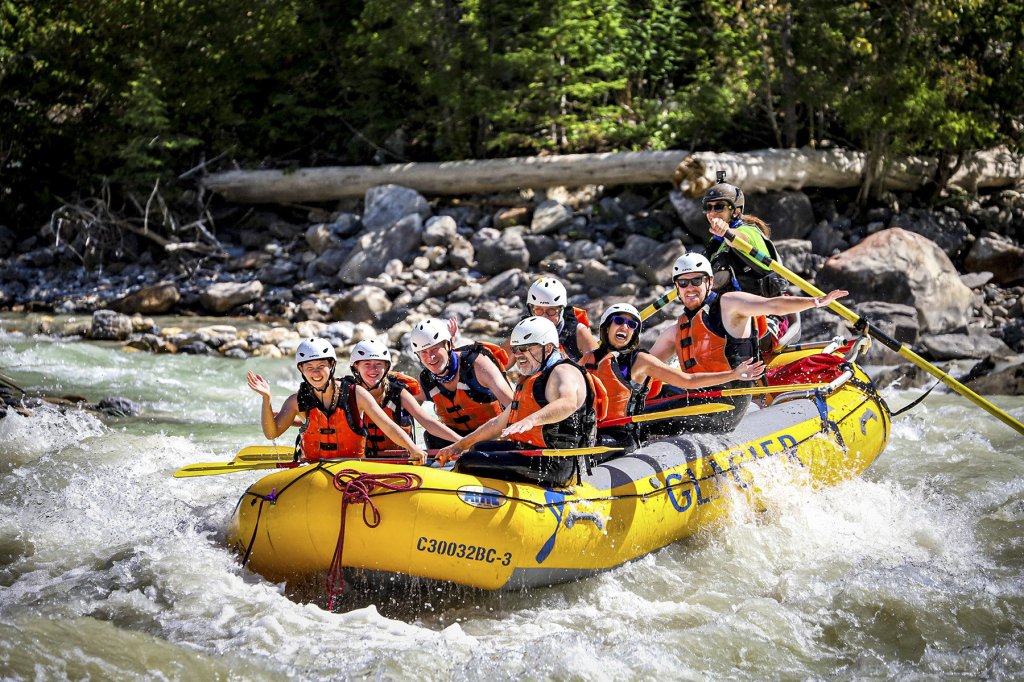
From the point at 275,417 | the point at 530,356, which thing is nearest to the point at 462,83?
the point at 275,417

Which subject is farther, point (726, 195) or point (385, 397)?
point (726, 195)

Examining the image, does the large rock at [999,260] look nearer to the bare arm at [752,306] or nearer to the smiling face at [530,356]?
the bare arm at [752,306]

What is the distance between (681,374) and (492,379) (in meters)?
1.09

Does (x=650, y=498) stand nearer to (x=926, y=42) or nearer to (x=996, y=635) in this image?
(x=996, y=635)

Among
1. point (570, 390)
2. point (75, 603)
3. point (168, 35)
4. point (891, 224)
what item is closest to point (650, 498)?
point (570, 390)

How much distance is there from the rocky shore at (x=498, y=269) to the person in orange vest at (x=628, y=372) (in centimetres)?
488

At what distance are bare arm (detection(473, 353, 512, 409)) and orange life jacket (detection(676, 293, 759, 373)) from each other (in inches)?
50.3

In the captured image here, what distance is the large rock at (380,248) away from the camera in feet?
45.2

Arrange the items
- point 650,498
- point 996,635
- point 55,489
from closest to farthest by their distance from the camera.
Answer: point 996,635 < point 650,498 < point 55,489

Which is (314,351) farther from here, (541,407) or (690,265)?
(690,265)

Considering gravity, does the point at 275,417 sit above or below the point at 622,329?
below

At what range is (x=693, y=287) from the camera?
6.19m

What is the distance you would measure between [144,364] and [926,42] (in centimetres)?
998

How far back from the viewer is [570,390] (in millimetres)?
5133
